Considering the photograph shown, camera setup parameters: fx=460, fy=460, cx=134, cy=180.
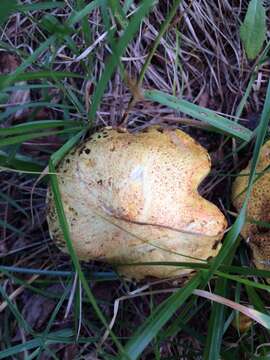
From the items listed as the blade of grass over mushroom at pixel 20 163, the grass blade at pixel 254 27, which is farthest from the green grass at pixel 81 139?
the grass blade at pixel 254 27

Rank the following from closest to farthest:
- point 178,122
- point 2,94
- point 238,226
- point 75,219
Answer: point 238,226, point 75,219, point 2,94, point 178,122

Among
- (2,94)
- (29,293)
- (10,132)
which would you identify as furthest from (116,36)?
(29,293)

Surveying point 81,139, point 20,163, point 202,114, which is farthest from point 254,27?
point 20,163

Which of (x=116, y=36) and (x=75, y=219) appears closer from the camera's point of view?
(x=75, y=219)

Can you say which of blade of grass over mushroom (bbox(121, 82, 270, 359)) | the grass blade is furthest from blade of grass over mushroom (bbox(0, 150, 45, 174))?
the grass blade

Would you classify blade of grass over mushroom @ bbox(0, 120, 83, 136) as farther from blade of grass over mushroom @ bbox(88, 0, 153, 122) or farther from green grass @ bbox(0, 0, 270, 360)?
blade of grass over mushroom @ bbox(88, 0, 153, 122)

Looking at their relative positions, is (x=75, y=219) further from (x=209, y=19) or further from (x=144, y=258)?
(x=209, y=19)


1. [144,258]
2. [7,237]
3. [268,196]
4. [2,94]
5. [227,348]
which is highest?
[2,94]
